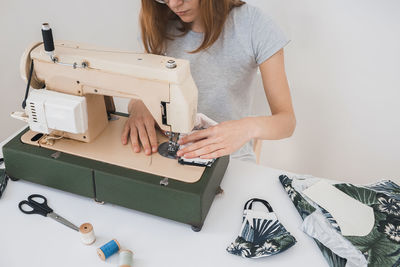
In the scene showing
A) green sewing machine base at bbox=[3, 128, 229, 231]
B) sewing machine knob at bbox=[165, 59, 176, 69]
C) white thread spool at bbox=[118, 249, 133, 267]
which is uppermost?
sewing machine knob at bbox=[165, 59, 176, 69]

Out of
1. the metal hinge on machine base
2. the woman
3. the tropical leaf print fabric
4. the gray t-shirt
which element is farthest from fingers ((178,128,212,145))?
the metal hinge on machine base

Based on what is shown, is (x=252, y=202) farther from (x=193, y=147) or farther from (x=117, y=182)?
(x=117, y=182)

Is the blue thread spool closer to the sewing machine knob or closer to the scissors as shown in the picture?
the scissors

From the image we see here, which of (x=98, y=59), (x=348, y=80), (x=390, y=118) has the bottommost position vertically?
(x=390, y=118)

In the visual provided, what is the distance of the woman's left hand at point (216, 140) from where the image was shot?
1.22 meters

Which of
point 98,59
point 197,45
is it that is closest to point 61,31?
point 197,45

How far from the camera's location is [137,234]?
45.1 inches

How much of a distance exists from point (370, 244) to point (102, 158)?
856 mm

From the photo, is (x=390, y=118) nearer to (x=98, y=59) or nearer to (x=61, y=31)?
(x=98, y=59)

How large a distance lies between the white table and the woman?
211 mm

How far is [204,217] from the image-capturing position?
1155mm

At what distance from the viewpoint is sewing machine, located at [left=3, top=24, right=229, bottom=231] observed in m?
1.11

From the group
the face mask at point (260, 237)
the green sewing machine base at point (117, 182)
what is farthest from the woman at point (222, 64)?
the face mask at point (260, 237)

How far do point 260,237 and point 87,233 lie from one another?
508mm
